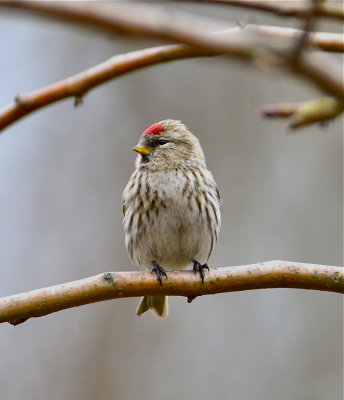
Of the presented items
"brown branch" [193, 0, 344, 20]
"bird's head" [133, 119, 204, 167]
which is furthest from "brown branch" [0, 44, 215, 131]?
"bird's head" [133, 119, 204, 167]

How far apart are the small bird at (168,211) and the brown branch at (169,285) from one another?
1092mm

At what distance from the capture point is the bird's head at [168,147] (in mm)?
5078

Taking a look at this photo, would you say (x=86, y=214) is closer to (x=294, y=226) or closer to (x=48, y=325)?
(x=48, y=325)

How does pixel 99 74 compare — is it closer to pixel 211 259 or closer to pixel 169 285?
pixel 169 285

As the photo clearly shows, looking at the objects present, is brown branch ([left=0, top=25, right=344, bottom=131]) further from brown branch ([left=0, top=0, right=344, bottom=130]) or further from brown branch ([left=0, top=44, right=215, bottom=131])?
brown branch ([left=0, top=0, right=344, bottom=130])

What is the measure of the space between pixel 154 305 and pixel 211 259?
169 inches

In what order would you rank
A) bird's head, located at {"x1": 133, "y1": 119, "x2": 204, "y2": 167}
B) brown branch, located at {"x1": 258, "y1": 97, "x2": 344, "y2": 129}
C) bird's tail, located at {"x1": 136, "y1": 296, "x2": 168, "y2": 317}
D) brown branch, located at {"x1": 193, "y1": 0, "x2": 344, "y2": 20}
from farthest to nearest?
bird's head, located at {"x1": 133, "y1": 119, "x2": 204, "y2": 167} < bird's tail, located at {"x1": 136, "y1": 296, "x2": 168, "y2": 317} < brown branch, located at {"x1": 193, "y1": 0, "x2": 344, "y2": 20} < brown branch, located at {"x1": 258, "y1": 97, "x2": 344, "y2": 129}

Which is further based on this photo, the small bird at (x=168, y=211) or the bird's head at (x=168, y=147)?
the bird's head at (x=168, y=147)

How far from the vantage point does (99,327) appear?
28.2 ft

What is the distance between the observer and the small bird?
4.74 meters

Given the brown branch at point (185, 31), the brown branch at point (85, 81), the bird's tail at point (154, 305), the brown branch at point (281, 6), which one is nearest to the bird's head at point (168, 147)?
the bird's tail at point (154, 305)

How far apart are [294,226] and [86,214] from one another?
9.30 feet

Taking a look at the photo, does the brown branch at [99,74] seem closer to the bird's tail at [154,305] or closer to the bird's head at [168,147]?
the bird's head at [168,147]

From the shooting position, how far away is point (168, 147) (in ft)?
17.0
